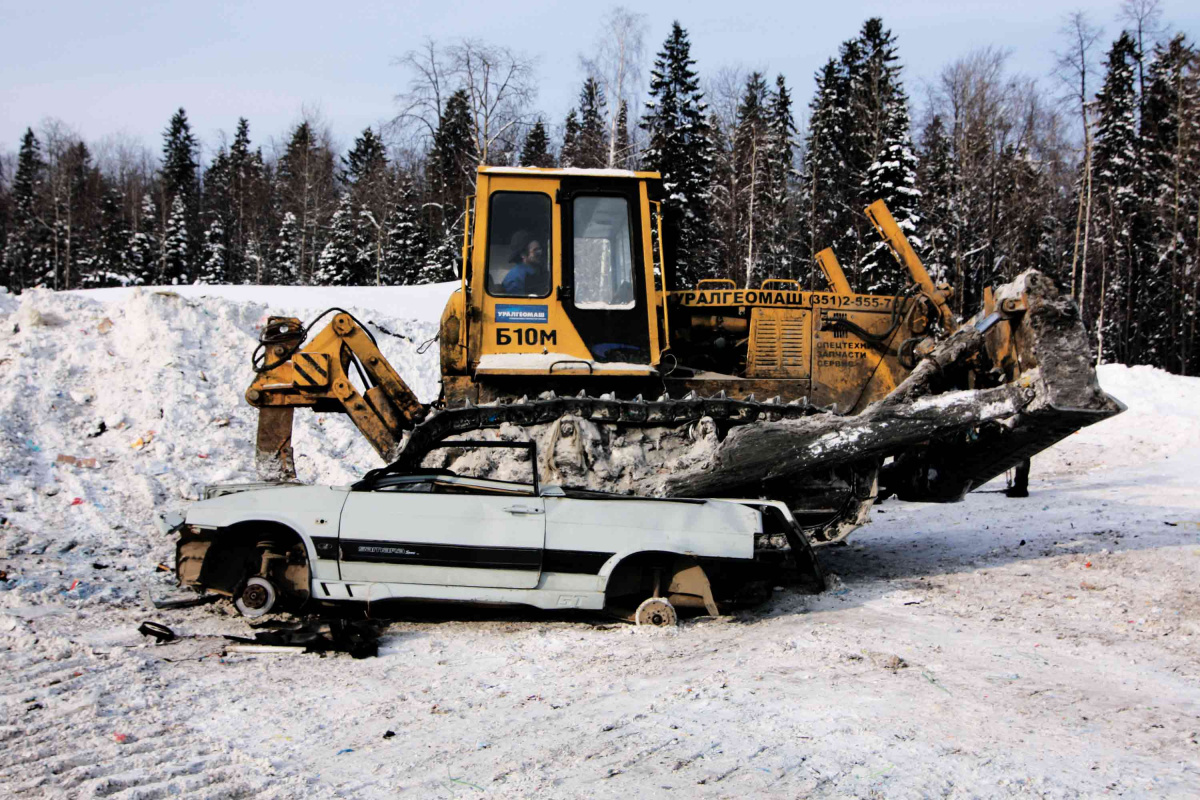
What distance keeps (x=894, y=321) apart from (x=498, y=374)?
12.8 ft

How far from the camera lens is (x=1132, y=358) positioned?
38.7 meters

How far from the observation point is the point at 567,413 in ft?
23.6

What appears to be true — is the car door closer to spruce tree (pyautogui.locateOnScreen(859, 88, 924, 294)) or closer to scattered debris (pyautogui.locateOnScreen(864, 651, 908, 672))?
scattered debris (pyautogui.locateOnScreen(864, 651, 908, 672))

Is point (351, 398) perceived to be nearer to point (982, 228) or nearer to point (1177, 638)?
point (1177, 638)

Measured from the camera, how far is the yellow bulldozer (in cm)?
695

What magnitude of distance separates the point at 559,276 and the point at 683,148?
26.8 m

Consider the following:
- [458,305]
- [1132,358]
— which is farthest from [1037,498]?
[1132,358]

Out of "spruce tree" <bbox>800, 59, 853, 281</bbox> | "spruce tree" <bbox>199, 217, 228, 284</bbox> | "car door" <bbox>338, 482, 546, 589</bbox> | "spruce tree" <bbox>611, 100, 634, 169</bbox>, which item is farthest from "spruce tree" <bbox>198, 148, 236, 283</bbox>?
"car door" <bbox>338, 482, 546, 589</bbox>

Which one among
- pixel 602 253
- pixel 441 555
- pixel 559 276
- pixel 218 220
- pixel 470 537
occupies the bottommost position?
pixel 441 555

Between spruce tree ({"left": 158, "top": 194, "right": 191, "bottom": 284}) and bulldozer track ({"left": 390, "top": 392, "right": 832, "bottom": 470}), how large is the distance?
47.4 meters

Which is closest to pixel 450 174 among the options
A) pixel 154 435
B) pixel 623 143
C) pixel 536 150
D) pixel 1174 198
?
pixel 536 150

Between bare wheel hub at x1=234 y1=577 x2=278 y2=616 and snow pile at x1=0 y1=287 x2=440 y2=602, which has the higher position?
snow pile at x1=0 y1=287 x2=440 y2=602

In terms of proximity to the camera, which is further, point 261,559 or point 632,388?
point 632,388

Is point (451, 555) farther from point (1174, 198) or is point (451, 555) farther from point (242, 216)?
point (242, 216)
